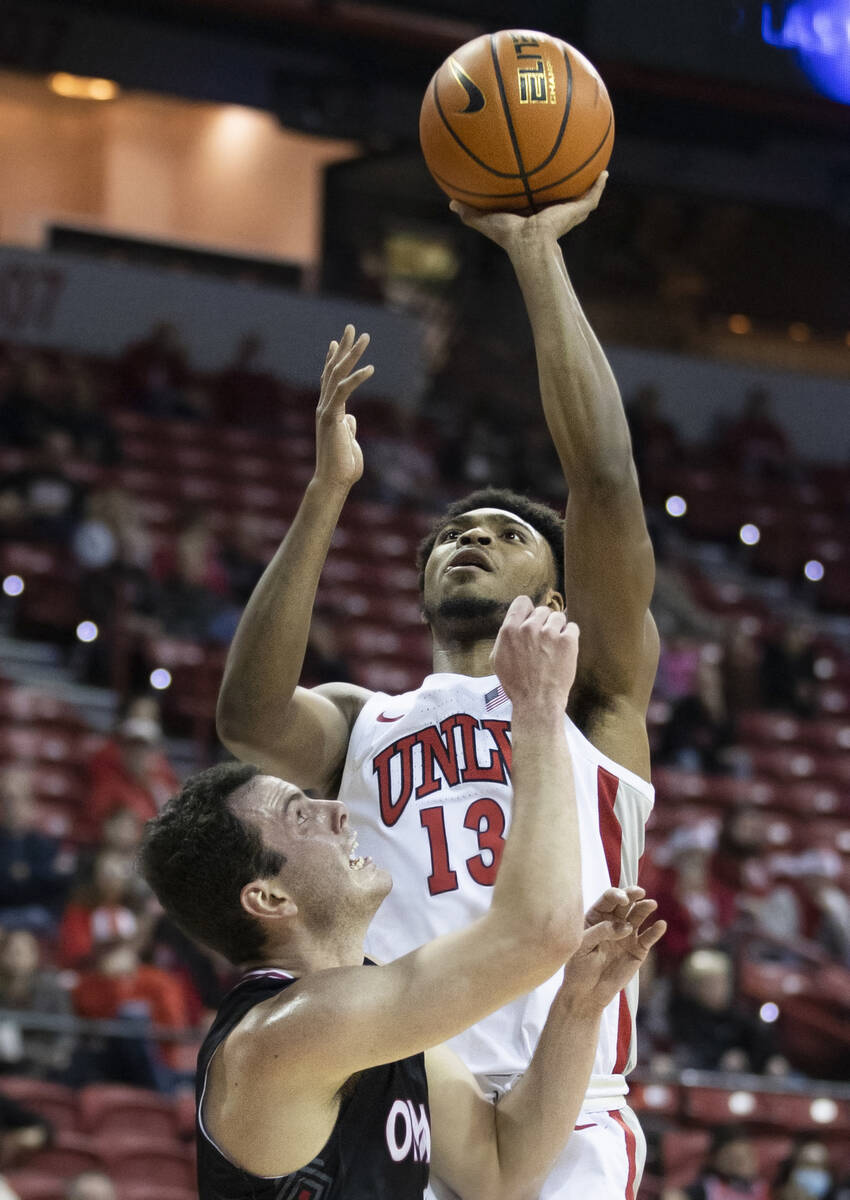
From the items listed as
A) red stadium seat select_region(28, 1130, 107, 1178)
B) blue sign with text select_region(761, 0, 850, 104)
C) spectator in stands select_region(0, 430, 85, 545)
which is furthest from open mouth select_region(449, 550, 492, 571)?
spectator in stands select_region(0, 430, 85, 545)

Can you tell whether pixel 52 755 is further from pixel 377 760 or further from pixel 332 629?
pixel 377 760

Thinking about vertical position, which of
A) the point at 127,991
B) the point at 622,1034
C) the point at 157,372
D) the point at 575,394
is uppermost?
the point at 575,394

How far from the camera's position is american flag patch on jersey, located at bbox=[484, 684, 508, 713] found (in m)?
3.25

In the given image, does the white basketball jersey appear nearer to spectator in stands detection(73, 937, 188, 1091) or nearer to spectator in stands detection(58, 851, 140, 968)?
spectator in stands detection(73, 937, 188, 1091)

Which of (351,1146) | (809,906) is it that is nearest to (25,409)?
(809,906)

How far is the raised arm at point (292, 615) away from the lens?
125 inches

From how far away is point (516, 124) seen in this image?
3.36m

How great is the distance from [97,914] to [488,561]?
4216mm

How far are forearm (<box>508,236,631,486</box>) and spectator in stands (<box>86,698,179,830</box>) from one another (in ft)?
16.6

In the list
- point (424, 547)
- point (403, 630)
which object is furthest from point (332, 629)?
point (424, 547)

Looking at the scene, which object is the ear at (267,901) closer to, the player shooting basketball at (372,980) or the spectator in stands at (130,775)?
the player shooting basketball at (372,980)

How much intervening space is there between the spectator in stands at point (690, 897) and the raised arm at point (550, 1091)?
5643 millimetres

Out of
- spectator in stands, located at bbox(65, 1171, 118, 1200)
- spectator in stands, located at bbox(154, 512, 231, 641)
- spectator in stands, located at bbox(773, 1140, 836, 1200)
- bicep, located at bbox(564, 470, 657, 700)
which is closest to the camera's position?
bicep, located at bbox(564, 470, 657, 700)

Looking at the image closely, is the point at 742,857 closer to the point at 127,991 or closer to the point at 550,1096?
the point at 127,991
